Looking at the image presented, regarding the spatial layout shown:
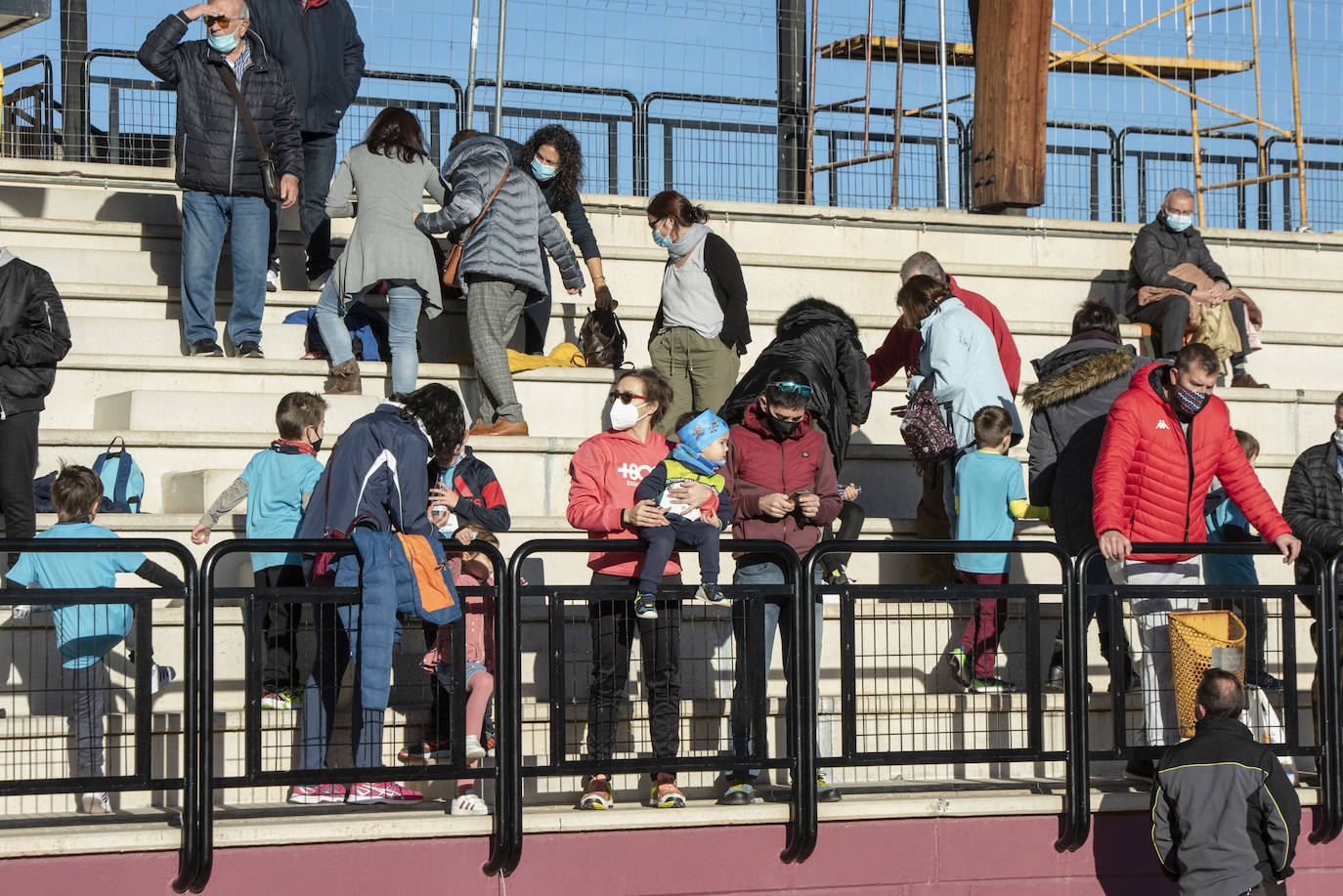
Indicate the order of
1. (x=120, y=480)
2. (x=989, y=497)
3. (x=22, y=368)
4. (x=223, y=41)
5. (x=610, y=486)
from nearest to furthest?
(x=610, y=486)
(x=22, y=368)
(x=989, y=497)
(x=120, y=480)
(x=223, y=41)

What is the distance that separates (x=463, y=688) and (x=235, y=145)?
4.55 m

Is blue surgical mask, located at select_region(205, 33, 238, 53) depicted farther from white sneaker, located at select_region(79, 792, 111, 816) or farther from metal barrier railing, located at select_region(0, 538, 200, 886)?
A: white sneaker, located at select_region(79, 792, 111, 816)

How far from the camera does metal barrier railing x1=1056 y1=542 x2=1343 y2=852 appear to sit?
698 centimetres

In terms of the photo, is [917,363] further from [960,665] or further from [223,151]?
[223,151]

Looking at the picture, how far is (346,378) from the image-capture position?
371 inches

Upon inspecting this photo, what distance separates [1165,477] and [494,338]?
360 cm

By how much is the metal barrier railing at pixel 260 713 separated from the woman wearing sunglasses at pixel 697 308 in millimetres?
3022

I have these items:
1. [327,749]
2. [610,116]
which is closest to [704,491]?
[327,749]

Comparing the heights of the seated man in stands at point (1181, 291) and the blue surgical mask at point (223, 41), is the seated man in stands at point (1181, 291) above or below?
below

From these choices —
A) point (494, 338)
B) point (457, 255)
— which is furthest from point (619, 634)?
point (457, 255)

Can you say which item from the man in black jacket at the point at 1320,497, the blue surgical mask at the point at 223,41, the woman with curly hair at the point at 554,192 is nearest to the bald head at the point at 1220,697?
the man in black jacket at the point at 1320,497

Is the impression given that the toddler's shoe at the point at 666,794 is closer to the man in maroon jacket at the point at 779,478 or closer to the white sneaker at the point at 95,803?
the man in maroon jacket at the point at 779,478

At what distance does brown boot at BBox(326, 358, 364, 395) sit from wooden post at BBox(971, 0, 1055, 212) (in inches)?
234

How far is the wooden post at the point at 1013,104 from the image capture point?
13.4m
